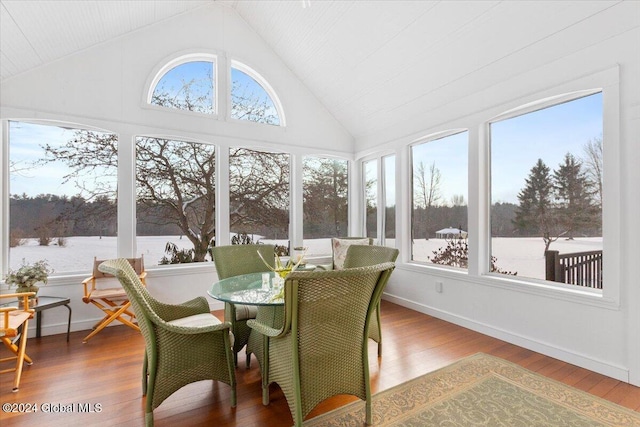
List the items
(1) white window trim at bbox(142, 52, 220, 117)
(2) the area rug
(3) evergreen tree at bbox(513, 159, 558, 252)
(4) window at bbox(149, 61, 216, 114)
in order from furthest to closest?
(4) window at bbox(149, 61, 216, 114) < (1) white window trim at bbox(142, 52, 220, 117) < (3) evergreen tree at bbox(513, 159, 558, 252) < (2) the area rug

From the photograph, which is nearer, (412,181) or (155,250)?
(155,250)

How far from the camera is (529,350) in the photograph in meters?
3.09

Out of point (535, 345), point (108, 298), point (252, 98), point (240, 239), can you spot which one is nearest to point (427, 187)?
point (535, 345)

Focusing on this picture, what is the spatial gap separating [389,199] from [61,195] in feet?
15.1

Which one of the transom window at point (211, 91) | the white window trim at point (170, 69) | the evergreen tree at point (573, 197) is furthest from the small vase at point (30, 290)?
the evergreen tree at point (573, 197)

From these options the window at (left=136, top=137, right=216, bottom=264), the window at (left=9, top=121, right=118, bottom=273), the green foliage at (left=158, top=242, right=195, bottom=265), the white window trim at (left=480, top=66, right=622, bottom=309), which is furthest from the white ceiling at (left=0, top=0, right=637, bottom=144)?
the green foliage at (left=158, top=242, right=195, bottom=265)

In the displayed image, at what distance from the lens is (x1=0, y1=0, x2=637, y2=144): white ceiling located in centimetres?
274

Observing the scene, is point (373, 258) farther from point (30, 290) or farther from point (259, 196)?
point (30, 290)

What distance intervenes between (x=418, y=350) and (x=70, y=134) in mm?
4735

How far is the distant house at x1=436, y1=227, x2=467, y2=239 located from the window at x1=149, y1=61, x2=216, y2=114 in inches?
148

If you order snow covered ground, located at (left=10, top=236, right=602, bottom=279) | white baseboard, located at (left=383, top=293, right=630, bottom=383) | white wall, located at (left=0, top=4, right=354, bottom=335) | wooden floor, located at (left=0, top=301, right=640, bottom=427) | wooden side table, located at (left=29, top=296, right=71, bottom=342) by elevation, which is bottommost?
wooden floor, located at (left=0, top=301, right=640, bottom=427)

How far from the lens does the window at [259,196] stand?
4758mm

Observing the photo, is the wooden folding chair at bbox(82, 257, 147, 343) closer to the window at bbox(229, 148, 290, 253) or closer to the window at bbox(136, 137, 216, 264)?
the window at bbox(136, 137, 216, 264)

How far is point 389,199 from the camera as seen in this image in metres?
5.27
